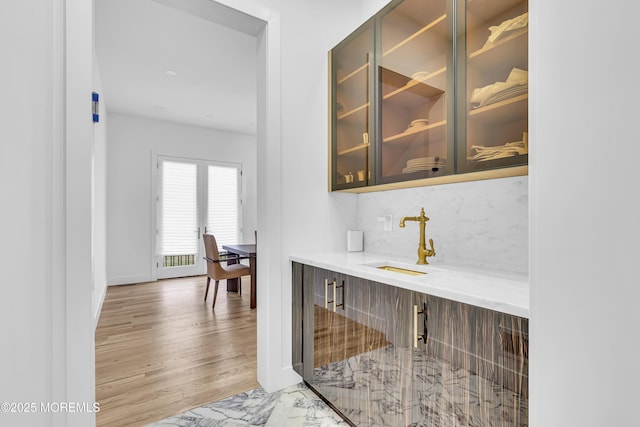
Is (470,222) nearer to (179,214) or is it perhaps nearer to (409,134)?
(409,134)

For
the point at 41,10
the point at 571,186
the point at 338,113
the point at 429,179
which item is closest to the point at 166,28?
the point at 338,113

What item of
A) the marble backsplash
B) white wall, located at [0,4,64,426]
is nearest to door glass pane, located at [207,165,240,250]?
the marble backsplash

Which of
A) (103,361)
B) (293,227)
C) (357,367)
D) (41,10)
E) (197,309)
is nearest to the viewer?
(41,10)

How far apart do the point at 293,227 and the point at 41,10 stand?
5.06 ft

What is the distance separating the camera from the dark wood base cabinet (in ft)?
3.08

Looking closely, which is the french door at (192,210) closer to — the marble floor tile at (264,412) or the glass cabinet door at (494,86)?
the marble floor tile at (264,412)

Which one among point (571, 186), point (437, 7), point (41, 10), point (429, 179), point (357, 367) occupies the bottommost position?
point (357, 367)

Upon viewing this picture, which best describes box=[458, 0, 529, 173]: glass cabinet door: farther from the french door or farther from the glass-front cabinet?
the french door

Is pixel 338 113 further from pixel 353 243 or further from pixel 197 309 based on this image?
pixel 197 309

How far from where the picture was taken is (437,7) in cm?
153

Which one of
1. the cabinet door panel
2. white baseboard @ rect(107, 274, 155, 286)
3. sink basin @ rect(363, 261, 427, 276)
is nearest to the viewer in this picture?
the cabinet door panel

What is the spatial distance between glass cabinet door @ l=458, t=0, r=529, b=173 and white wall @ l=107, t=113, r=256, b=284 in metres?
5.52

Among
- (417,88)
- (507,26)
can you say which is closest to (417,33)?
(417,88)

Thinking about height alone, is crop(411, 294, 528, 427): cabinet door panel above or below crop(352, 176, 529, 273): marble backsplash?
below
